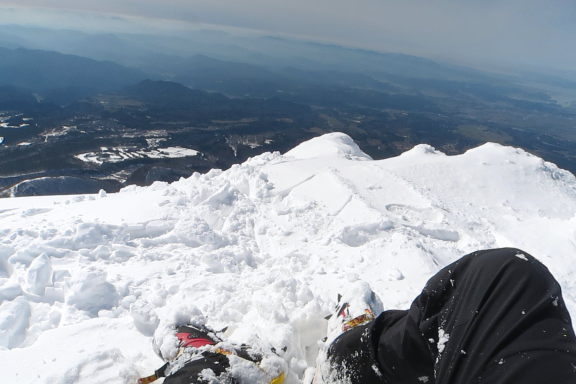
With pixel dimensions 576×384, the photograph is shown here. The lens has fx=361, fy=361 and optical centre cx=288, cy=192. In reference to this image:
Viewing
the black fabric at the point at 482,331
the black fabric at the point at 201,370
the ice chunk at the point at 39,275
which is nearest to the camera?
the black fabric at the point at 482,331

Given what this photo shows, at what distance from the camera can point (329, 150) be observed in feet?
55.1

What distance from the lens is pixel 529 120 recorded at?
14625cm

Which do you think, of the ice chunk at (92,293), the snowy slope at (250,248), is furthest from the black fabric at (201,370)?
the ice chunk at (92,293)

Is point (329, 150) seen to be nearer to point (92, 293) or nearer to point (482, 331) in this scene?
point (92, 293)

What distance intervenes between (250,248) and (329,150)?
10675 millimetres

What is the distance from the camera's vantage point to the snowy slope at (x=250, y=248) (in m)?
3.80

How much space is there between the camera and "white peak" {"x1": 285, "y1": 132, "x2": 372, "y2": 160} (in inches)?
621

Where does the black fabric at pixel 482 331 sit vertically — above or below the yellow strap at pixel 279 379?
above

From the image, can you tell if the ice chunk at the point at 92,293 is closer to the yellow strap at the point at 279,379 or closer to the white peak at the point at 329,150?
the yellow strap at the point at 279,379

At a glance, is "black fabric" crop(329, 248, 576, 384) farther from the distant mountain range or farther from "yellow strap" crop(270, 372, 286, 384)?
the distant mountain range

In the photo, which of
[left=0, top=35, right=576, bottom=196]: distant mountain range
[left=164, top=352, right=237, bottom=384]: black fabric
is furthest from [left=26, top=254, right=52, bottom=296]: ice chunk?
[left=0, top=35, right=576, bottom=196]: distant mountain range

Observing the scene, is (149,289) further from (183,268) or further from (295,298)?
(295,298)

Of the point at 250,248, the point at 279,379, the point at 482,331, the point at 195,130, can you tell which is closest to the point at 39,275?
the point at 250,248

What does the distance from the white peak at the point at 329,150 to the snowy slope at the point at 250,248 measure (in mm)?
3987
